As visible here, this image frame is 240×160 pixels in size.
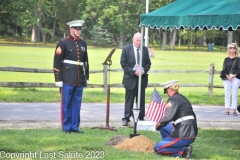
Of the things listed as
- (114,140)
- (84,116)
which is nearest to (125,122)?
(84,116)

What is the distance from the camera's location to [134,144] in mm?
9297

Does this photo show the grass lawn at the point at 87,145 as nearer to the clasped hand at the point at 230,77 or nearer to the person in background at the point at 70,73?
the person in background at the point at 70,73

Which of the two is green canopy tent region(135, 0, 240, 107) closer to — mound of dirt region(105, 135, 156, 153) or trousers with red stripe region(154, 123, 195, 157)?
trousers with red stripe region(154, 123, 195, 157)

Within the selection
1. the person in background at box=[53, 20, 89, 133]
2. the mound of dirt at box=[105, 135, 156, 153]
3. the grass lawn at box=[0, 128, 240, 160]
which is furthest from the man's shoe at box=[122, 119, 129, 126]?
the mound of dirt at box=[105, 135, 156, 153]

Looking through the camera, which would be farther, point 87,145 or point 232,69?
point 232,69

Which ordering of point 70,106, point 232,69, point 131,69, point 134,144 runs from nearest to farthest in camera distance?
point 134,144 < point 70,106 < point 131,69 < point 232,69

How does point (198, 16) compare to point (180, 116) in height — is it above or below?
above

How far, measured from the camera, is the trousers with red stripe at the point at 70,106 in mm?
10750

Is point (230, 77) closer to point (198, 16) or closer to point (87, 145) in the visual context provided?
point (198, 16)

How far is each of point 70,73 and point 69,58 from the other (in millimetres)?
296

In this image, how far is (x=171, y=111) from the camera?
8.72 meters

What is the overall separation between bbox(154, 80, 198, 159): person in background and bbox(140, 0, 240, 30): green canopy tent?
142 centimetres

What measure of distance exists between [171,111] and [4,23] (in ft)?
273

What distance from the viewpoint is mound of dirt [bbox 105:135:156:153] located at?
9195mm
